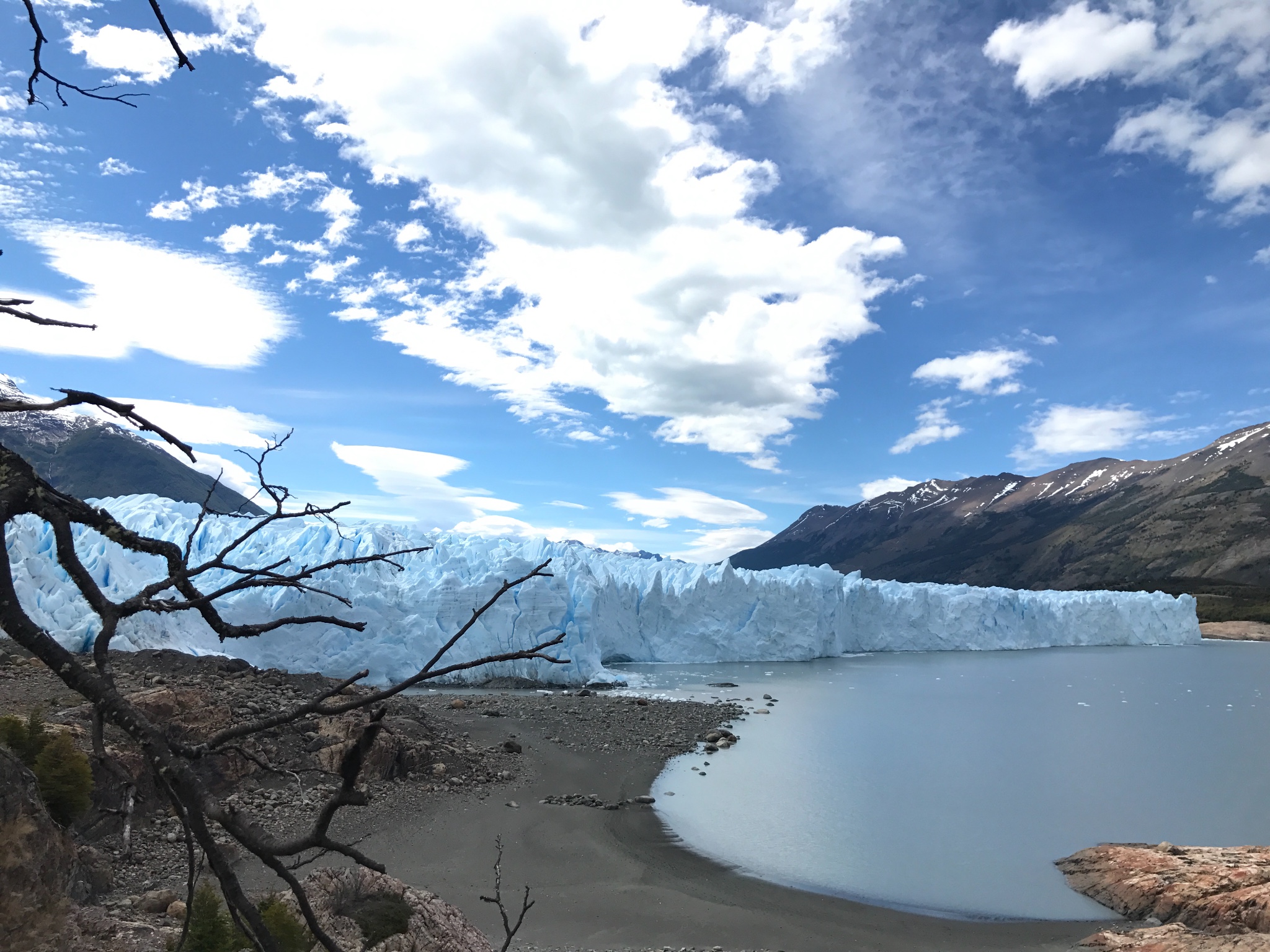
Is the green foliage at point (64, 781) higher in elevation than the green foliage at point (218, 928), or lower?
higher

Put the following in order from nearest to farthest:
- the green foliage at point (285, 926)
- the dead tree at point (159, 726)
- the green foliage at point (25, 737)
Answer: the dead tree at point (159, 726) → the green foliage at point (285, 926) → the green foliage at point (25, 737)

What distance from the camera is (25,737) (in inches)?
183

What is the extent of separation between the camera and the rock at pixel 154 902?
5.00m

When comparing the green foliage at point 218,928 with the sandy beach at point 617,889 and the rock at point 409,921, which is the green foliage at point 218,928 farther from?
the sandy beach at point 617,889

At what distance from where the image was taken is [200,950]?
3.23m

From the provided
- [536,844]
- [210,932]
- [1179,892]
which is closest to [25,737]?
[210,932]

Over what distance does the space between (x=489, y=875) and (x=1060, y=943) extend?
19.6 feet

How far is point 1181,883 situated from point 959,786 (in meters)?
6.55

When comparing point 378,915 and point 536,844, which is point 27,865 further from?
point 536,844

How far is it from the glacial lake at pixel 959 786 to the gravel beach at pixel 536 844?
67 centimetres

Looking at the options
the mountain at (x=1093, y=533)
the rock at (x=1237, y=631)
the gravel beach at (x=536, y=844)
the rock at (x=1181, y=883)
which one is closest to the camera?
the rock at (x=1181, y=883)

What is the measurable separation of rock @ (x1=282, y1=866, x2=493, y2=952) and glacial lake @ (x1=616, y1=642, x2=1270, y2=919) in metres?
6.23

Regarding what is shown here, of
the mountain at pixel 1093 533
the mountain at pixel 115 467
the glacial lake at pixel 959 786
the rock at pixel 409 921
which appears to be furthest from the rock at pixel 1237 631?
the mountain at pixel 115 467

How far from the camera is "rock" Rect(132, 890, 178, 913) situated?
197 inches
